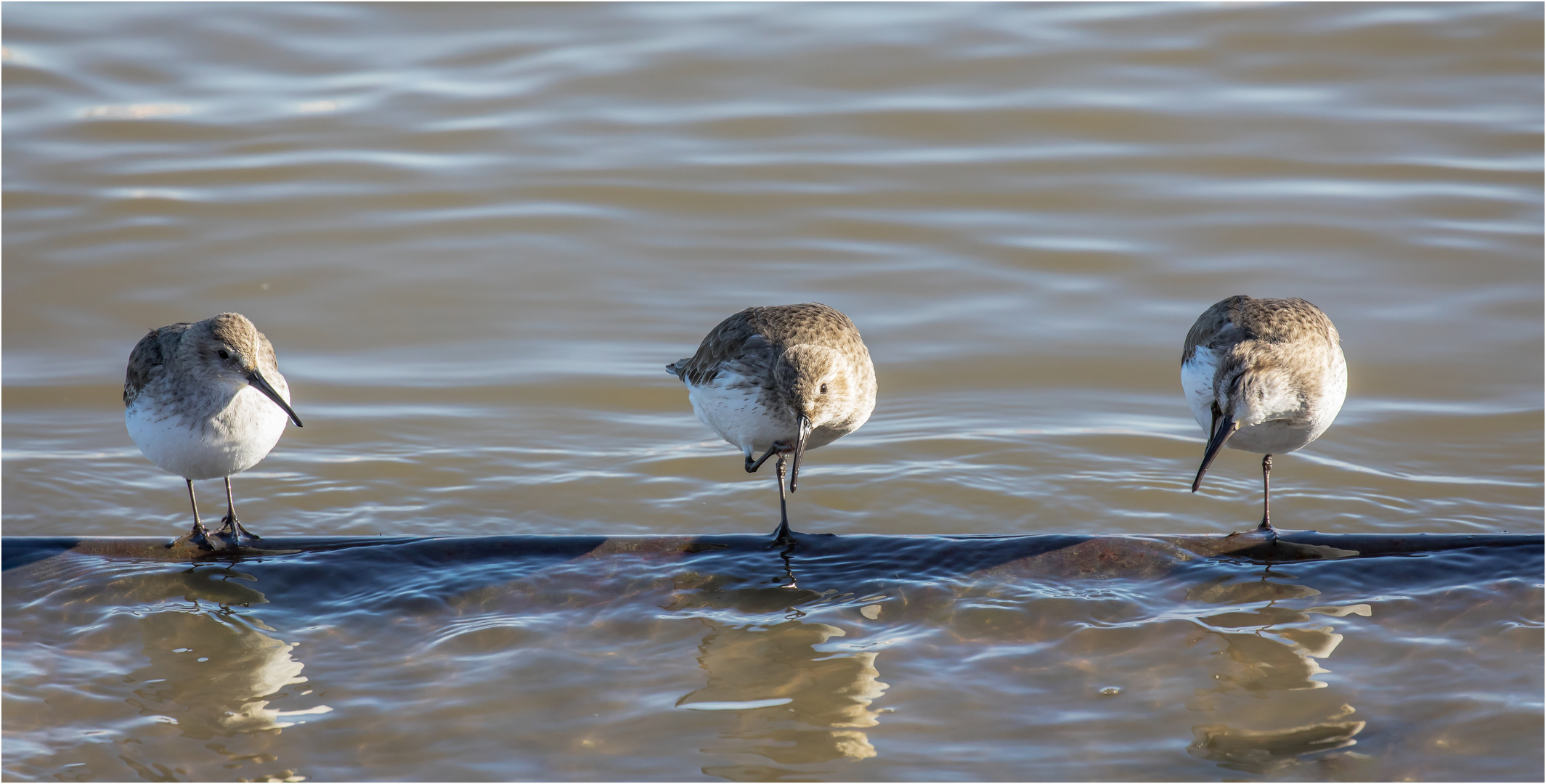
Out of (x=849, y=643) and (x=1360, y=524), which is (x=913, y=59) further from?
(x=849, y=643)

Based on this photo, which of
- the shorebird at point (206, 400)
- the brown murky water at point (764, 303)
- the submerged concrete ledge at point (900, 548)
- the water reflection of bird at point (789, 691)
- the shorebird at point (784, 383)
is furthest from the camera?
the shorebird at point (784, 383)

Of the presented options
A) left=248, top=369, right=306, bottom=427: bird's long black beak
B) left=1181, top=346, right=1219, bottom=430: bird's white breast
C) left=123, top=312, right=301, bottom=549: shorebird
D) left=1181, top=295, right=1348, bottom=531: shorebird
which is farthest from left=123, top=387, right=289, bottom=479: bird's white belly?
left=1181, top=346, right=1219, bottom=430: bird's white breast

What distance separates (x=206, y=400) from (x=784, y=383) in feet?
8.04

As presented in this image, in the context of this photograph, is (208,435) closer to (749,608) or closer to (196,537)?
(196,537)

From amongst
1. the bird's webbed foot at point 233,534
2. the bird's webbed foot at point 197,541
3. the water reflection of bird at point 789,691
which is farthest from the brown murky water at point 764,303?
the bird's webbed foot at point 233,534

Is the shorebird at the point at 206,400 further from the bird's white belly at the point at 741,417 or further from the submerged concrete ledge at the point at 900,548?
the bird's white belly at the point at 741,417

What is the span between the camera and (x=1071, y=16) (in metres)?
14.2

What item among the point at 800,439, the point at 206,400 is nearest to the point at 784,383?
the point at 800,439

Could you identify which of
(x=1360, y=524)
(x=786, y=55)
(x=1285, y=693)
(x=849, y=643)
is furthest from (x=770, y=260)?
(x=1285, y=693)

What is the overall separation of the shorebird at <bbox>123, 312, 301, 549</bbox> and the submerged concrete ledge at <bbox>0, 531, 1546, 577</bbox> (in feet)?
1.28

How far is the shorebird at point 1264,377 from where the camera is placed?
572 centimetres

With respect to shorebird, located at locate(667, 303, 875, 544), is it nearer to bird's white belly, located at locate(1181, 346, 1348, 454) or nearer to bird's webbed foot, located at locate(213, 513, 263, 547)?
bird's white belly, located at locate(1181, 346, 1348, 454)

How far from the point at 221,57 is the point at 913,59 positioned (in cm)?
697

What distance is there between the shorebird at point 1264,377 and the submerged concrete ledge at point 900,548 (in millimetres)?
363
